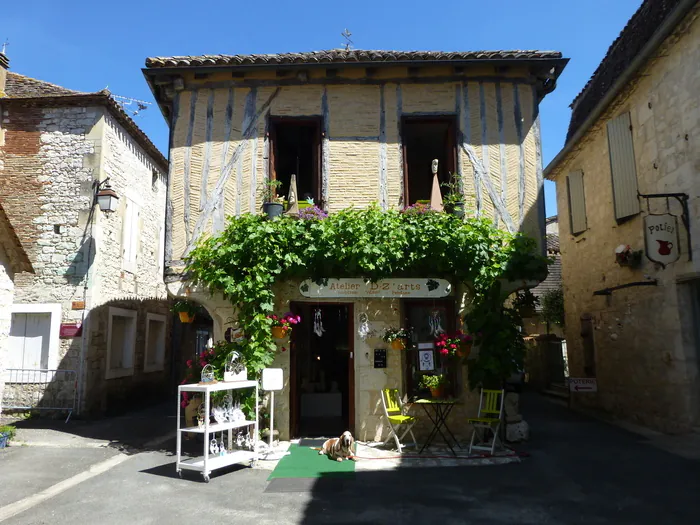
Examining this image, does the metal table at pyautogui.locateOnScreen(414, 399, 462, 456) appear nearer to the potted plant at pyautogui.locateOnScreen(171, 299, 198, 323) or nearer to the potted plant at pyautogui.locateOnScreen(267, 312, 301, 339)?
the potted plant at pyautogui.locateOnScreen(267, 312, 301, 339)

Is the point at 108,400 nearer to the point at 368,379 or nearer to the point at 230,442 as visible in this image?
the point at 230,442

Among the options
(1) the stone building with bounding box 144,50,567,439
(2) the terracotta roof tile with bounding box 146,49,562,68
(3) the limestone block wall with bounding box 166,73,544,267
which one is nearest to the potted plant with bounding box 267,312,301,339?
(1) the stone building with bounding box 144,50,567,439

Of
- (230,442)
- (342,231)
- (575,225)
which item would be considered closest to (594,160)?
(575,225)

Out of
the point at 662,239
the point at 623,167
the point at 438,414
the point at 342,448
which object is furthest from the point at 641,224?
the point at 342,448

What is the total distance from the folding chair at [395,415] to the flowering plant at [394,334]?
26.9 inches

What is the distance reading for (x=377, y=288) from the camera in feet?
24.2

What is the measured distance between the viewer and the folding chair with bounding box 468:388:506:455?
6.75 metres

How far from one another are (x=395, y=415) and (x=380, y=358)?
0.79m

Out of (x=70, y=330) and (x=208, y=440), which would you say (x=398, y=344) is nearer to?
(x=208, y=440)

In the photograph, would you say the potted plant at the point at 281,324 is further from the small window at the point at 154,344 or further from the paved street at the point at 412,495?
the small window at the point at 154,344

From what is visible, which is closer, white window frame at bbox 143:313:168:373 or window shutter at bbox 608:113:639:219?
window shutter at bbox 608:113:639:219

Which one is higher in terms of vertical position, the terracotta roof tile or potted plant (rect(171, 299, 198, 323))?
the terracotta roof tile

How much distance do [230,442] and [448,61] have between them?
19.8 feet

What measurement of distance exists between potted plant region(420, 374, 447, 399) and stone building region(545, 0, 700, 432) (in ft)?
11.2
